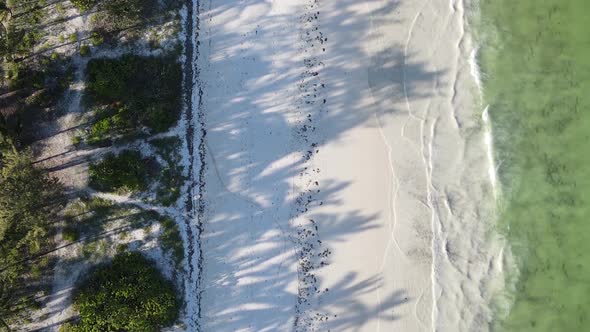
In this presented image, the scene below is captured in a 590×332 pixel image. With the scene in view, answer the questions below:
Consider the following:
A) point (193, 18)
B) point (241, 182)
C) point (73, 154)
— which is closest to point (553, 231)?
point (241, 182)

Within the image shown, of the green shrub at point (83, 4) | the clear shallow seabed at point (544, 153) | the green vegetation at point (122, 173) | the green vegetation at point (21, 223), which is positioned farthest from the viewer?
the green shrub at point (83, 4)

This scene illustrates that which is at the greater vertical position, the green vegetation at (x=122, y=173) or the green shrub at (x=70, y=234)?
the green vegetation at (x=122, y=173)

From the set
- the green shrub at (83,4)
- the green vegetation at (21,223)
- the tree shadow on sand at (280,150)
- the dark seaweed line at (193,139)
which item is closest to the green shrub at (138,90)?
the dark seaweed line at (193,139)

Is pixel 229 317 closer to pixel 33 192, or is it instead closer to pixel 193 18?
pixel 33 192

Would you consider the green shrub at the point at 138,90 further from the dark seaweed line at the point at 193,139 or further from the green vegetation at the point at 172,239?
the green vegetation at the point at 172,239

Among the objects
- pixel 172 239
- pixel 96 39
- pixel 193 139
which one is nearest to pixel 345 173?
pixel 193 139
